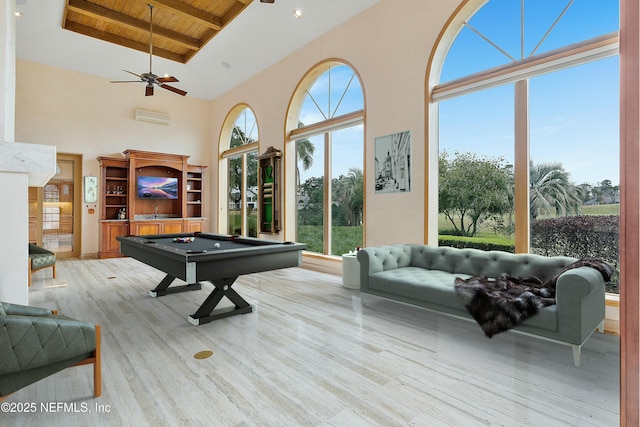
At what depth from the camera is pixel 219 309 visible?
3.66 metres

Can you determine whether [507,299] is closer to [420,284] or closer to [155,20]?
[420,284]

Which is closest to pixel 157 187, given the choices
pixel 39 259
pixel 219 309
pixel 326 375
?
pixel 39 259

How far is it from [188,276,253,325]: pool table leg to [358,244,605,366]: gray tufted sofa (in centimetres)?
140

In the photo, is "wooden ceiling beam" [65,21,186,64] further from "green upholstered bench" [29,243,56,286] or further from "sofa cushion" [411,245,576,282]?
"sofa cushion" [411,245,576,282]

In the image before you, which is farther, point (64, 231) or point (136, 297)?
point (64, 231)

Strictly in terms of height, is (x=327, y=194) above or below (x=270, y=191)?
below

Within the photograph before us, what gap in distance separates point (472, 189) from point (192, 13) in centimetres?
554

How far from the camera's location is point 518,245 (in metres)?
3.88

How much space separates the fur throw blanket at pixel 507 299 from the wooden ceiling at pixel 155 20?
5.55 metres

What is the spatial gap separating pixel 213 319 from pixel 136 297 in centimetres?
156

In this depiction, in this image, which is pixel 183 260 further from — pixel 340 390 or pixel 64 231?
pixel 64 231

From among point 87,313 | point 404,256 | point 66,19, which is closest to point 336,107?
point 404,256

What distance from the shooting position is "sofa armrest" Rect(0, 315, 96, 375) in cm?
167

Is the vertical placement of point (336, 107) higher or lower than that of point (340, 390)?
higher
